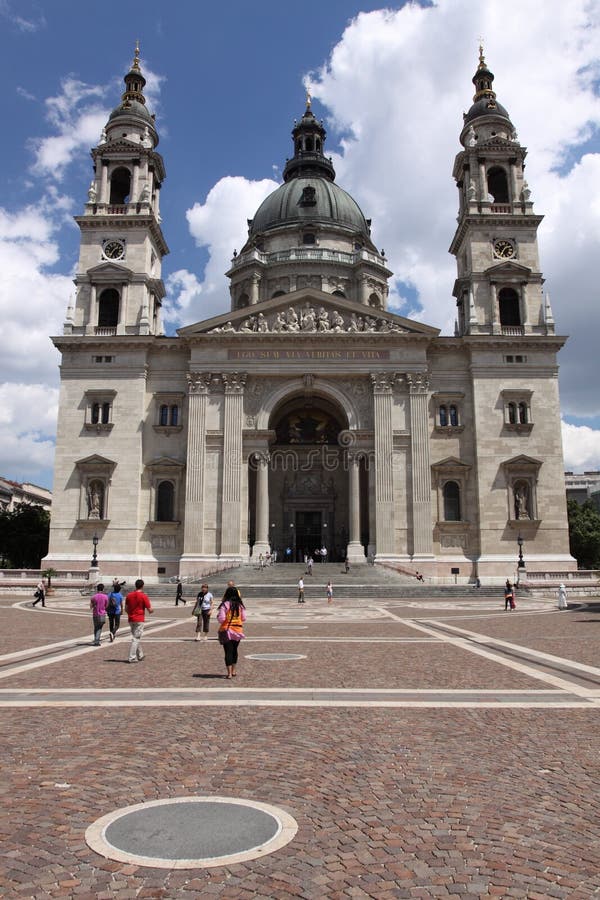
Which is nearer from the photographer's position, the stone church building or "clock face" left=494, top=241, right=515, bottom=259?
the stone church building

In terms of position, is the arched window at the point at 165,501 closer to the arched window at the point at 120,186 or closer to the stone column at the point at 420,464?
the stone column at the point at 420,464

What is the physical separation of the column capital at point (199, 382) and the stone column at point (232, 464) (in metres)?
1.18

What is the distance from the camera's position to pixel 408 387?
53344mm

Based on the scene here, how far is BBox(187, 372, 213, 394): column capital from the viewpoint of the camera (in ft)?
175

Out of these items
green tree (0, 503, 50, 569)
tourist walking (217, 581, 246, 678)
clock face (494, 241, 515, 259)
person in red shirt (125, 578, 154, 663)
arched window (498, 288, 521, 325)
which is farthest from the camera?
green tree (0, 503, 50, 569)

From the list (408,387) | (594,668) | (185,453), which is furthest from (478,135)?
(594,668)

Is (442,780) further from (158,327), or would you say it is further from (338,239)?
(338,239)

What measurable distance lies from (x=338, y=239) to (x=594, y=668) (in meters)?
63.1

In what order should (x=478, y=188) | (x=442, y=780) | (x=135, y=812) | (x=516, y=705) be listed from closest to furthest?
(x=135, y=812)
(x=442, y=780)
(x=516, y=705)
(x=478, y=188)

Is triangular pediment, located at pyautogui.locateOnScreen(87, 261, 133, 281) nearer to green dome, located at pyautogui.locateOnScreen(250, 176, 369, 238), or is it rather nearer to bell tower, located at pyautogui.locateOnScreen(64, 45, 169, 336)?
bell tower, located at pyautogui.locateOnScreen(64, 45, 169, 336)

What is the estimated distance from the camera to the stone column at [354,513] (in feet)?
167

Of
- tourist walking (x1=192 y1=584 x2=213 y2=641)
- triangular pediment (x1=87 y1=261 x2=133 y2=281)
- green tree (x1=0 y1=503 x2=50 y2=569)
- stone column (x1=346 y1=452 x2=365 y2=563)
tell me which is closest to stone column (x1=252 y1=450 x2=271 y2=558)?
stone column (x1=346 y1=452 x2=365 y2=563)

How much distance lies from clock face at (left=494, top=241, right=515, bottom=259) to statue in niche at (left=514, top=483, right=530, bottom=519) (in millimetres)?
18515

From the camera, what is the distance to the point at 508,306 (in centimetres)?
5706
